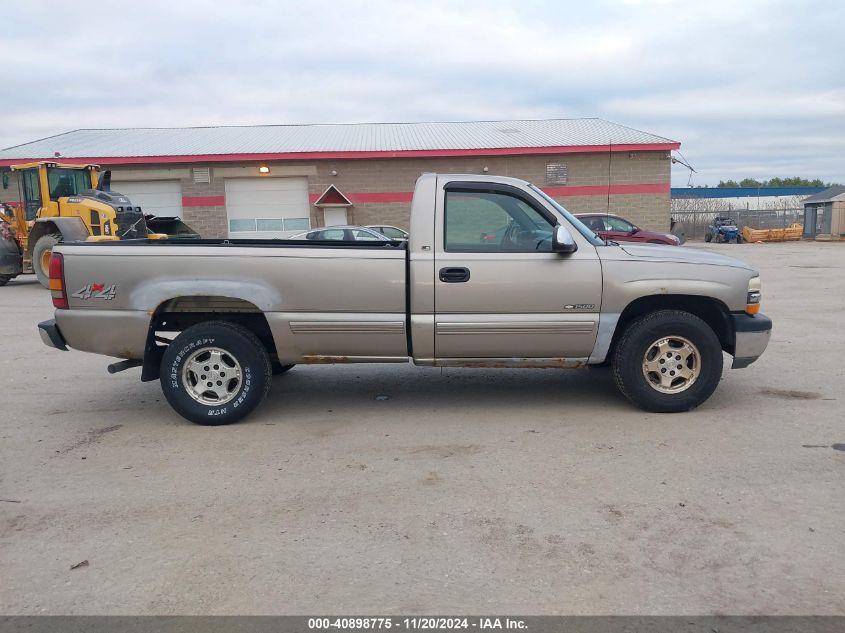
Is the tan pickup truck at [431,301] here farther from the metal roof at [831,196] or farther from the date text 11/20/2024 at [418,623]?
the metal roof at [831,196]

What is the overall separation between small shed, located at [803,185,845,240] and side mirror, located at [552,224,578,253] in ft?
132

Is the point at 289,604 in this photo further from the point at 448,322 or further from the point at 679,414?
the point at 679,414

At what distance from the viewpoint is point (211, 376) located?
5629 mm

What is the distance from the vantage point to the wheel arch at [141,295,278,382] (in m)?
5.61

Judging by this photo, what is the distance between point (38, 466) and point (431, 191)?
3.51 m

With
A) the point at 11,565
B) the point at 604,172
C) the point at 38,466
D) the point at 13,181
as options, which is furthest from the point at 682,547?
the point at 604,172

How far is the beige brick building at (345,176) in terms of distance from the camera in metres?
26.2

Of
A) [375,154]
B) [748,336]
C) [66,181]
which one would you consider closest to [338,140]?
[375,154]

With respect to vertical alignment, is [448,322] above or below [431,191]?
below

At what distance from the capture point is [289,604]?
10.00 ft

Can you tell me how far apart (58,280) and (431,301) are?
294 centimetres

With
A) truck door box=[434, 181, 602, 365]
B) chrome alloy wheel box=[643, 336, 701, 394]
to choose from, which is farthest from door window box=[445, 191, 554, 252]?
chrome alloy wheel box=[643, 336, 701, 394]

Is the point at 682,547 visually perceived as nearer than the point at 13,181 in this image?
Yes

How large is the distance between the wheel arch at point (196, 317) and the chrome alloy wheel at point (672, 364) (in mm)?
3107
